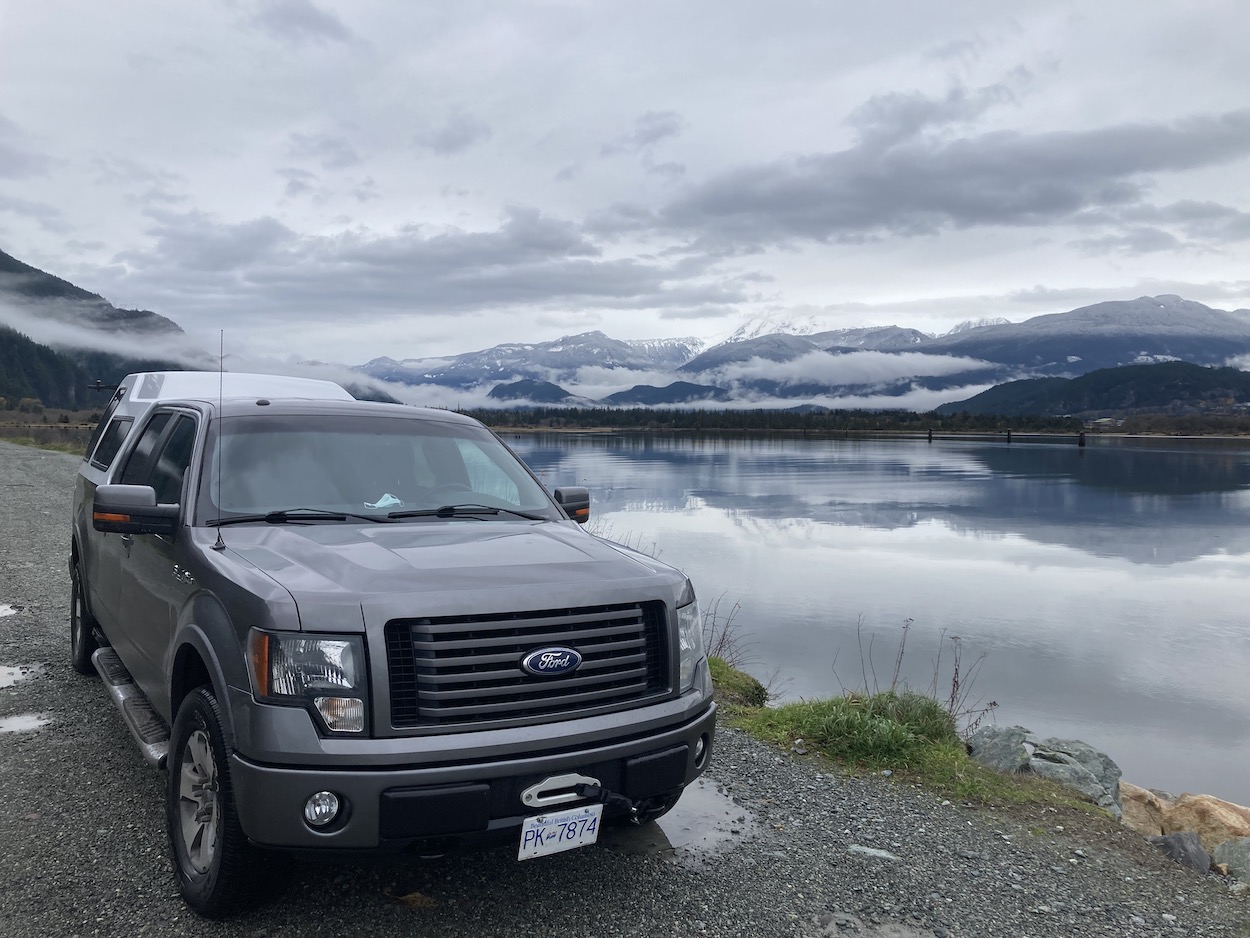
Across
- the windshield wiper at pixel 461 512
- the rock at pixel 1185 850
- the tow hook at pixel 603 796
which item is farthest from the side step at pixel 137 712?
the rock at pixel 1185 850

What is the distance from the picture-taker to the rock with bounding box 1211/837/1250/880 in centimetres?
516

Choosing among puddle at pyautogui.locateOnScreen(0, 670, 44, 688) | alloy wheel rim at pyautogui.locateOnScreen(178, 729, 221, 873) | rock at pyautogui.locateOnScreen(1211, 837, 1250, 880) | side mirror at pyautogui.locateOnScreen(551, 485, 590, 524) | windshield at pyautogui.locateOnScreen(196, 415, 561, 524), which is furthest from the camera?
puddle at pyautogui.locateOnScreen(0, 670, 44, 688)

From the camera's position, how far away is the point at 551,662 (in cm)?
320

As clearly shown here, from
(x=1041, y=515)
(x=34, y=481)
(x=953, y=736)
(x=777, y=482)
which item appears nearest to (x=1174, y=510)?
(x=1041, y=515)

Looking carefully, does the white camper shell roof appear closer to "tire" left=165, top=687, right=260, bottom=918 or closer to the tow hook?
"tire" left=165, top=687, right=260, bottom=918

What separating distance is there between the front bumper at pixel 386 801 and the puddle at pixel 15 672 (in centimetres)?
440

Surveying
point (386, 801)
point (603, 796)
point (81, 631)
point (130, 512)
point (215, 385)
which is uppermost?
point (215, 385)

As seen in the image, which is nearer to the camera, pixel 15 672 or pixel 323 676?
pixel 323 676

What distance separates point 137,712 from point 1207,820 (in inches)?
276

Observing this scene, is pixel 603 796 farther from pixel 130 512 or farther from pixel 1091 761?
pixel 1091 761

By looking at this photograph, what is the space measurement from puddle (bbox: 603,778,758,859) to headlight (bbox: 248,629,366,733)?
1599mm

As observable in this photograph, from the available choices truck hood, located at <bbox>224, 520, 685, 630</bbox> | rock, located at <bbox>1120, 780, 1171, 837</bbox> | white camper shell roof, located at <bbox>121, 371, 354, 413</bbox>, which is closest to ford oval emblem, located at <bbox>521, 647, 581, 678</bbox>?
truck hood, located at <bbox>224, 520, 685, 630</bbox>

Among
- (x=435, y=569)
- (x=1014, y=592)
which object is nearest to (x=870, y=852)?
(x=435, y=569)

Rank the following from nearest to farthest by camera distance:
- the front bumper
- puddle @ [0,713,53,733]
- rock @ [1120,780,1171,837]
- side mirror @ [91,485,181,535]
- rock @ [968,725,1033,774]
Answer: the front bumper
side mirror @ [91,485,181,535]
puddle @ [0,713,53,733]
rock @ [968,725,1033,774]
rock @ [1120,780,1171,837]
